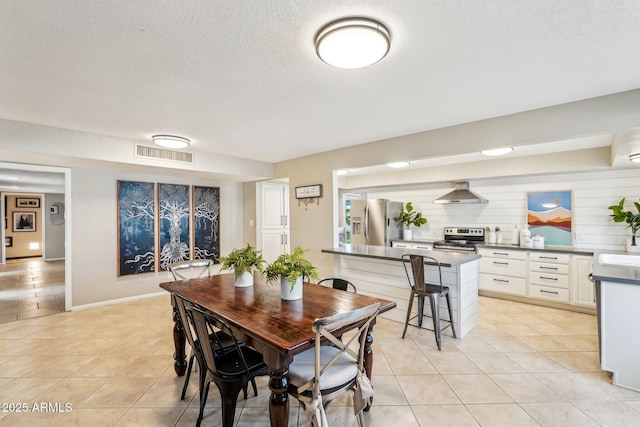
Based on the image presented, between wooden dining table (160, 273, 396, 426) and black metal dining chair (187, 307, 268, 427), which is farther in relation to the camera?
black metal dining chair (187, 307, 268, 427)

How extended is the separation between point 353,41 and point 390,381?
8.15 ft

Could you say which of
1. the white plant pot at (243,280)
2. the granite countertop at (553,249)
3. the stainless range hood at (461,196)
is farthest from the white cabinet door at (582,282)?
the white plant pot at (243,280)

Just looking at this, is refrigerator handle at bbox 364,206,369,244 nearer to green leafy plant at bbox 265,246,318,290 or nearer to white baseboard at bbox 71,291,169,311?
white baseboard at bbox 71,291,169,311

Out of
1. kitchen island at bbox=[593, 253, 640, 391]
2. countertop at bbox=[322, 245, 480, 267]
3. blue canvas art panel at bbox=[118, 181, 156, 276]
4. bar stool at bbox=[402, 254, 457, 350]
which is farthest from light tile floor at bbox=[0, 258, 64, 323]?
kitchen island at bbox=[593, 253, 640, 391]

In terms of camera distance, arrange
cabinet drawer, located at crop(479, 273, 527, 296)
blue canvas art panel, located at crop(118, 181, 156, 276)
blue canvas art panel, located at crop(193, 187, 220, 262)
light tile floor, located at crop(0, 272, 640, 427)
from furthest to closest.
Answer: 1. blue canvas art panel, located at crop(193, 187, 220, 262)
2. blue canvas art panel, located at crop(118, 181, 156, 276)
3. cabinet drawer, located at crop(479, 273, 527, 296)
4. light tile floor, located at crop(0, 272, 640, 427)

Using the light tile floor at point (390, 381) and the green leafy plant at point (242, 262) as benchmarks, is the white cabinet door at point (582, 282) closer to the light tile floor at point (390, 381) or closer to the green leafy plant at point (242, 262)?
the light tile floor at point (390, 381)

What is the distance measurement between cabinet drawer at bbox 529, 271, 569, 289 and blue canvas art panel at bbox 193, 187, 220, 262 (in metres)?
5.24

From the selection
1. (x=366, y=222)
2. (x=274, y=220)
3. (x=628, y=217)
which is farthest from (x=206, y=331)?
(x=628, y=217)

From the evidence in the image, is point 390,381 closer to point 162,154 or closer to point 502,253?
point 502,253

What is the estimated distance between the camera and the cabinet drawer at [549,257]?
4.08 metres

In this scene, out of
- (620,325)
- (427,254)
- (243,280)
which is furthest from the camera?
(427,254)

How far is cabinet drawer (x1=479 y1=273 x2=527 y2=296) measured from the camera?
14.5ft

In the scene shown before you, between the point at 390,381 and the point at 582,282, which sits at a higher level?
the point at 582,282

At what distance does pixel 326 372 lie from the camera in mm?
1707
